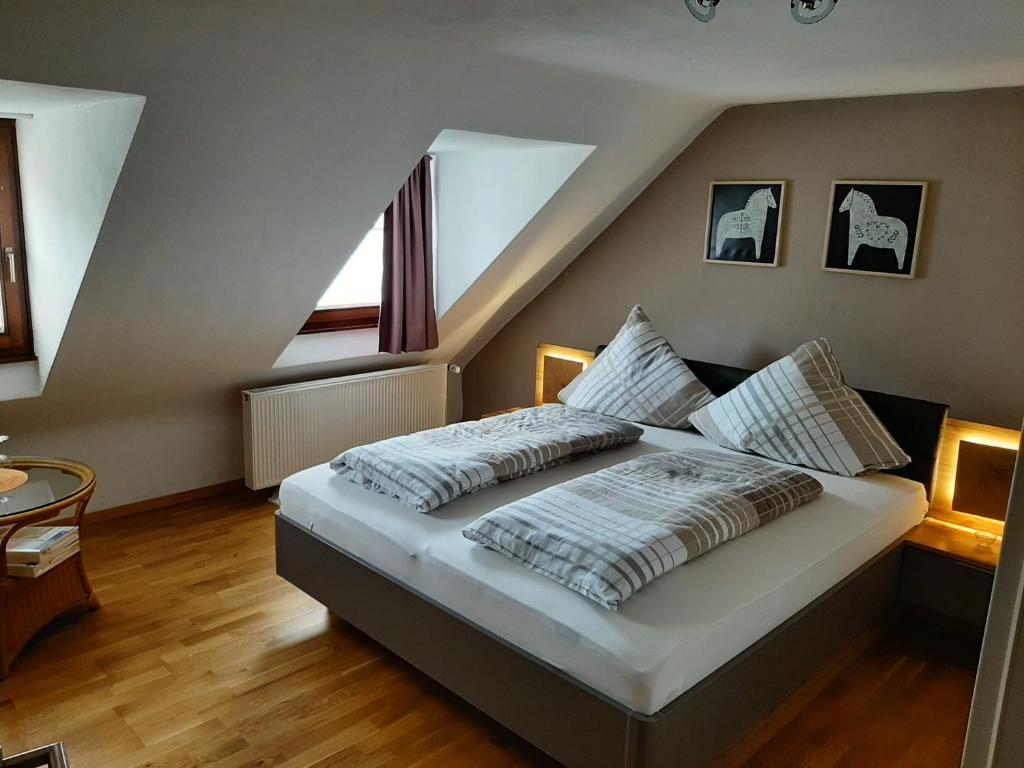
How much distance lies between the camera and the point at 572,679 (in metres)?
2.10

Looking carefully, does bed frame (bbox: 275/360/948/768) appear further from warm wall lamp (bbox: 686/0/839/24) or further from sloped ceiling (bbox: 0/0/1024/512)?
warm wall lamp (bbox: 686/0/839/24)

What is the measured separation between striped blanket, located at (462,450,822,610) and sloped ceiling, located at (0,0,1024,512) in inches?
57.7

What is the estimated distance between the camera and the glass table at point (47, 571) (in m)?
2.69

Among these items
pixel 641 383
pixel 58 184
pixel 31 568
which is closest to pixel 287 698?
pixel 31 568

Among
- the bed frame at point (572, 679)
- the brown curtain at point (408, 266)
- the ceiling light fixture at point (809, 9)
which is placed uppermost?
the ceiling light fixture at point (809, 9)

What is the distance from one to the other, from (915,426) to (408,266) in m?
2.62

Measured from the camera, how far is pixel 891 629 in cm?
319

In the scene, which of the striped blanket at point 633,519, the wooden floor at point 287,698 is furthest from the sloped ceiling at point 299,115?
the striped blanket at point 633,519

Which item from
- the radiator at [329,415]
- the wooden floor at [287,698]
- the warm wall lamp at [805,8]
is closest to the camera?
the warm wall lamp at [805,8]

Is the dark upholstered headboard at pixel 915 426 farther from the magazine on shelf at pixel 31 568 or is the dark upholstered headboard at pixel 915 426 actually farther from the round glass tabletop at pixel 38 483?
the magazine on shelf at pixel 31 568

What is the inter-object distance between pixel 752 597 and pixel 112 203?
7.82 ft

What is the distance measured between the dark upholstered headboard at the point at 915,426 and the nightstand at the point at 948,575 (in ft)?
0.93

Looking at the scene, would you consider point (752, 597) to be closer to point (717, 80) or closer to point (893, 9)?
point (893, 9)

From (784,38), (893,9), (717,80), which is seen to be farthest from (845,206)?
(893,9)
